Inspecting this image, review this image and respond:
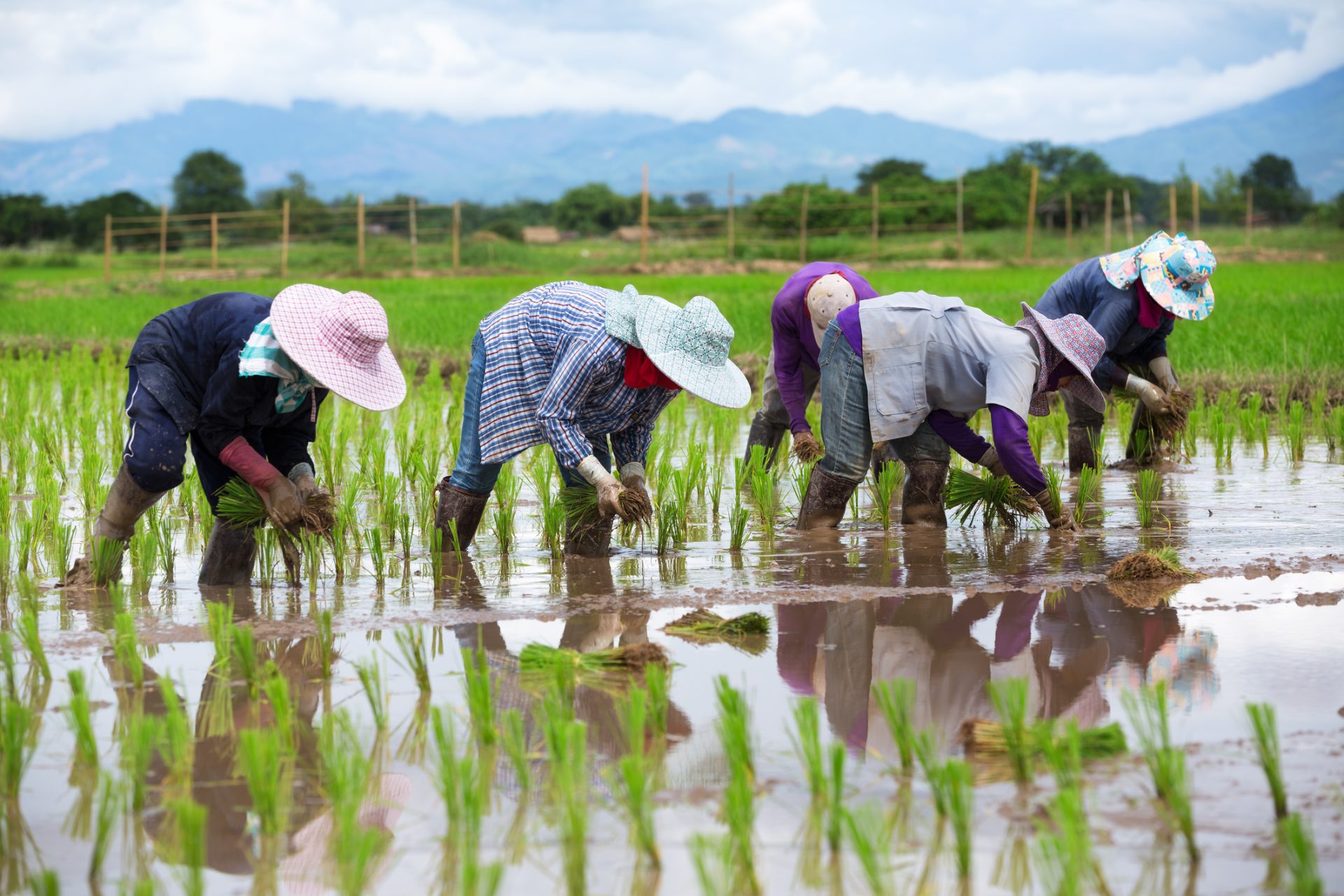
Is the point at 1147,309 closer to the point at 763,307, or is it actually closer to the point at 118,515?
the point at 118,515

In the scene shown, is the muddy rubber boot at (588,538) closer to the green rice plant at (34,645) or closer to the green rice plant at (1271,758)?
the green rice plant at (34,645)

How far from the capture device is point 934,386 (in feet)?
14.1

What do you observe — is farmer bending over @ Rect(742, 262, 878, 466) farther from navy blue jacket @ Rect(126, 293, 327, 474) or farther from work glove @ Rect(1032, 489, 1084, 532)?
navy blue jacket @ Rect(126, 293, 327, 474)

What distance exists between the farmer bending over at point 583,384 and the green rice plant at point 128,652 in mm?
1264

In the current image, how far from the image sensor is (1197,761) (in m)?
2.37

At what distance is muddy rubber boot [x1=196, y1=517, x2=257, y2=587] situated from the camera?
3939 mm

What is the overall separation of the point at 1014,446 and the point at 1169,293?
1749 mm

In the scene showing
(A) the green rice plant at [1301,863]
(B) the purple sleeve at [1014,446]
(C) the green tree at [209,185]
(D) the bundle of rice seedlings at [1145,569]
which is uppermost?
(C) the green tree at [209,185]

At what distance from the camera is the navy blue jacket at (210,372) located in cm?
349

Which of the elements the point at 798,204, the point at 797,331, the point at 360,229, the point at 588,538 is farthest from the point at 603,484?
the point at 798,204

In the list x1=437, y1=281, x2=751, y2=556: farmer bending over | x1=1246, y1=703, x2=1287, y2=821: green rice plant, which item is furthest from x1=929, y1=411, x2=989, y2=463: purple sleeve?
x1=1246, y1=703, x2=1287, y2=821: green rice plant

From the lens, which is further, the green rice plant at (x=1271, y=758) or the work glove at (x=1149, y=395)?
the work glove at (x=1149, y=395)

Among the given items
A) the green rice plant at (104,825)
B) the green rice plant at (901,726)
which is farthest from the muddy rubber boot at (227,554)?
the green rice plant at (901,726)

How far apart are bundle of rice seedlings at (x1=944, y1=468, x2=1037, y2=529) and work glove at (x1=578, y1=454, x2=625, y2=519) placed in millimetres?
1580
